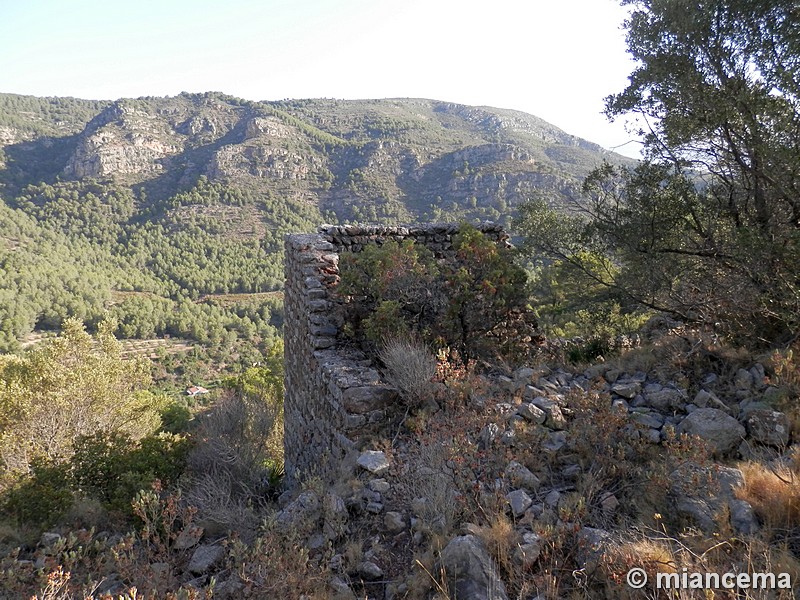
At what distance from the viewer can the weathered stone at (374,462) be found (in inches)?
140

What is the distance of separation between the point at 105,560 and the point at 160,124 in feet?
346

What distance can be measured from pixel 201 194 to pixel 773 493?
81.8 metres

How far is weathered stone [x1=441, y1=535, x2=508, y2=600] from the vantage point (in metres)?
2.21

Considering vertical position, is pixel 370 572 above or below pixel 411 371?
below

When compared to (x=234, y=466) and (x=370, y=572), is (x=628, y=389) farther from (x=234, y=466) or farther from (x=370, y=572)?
(x=234, y=466)

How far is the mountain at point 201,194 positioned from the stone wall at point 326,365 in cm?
4702

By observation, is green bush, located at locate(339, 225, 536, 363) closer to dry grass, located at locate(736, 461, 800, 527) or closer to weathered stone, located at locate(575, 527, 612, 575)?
weathered stone, located at locate(575, 527, 612, 575)

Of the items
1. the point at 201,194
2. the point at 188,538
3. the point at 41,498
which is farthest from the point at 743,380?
the point at 201,194

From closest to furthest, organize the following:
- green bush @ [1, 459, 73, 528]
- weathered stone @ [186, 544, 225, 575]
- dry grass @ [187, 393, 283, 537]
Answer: weathered stone @ [186, 544, 225, 575], dry grass @ [187, 393, 283, 537], green bush @ [1, 459, 73, 528]

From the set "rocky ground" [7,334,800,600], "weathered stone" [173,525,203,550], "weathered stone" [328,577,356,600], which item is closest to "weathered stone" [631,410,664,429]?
"rocky ground" [7,334,800,600]

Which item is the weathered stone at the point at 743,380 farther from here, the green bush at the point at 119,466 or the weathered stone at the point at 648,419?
the green bush at the point at 119,466

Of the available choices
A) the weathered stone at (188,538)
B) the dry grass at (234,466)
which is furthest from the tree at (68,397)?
the weathered stone at (188,538)

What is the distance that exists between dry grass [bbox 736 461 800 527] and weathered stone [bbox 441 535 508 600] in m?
1.38

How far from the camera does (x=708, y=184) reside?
6.08m
